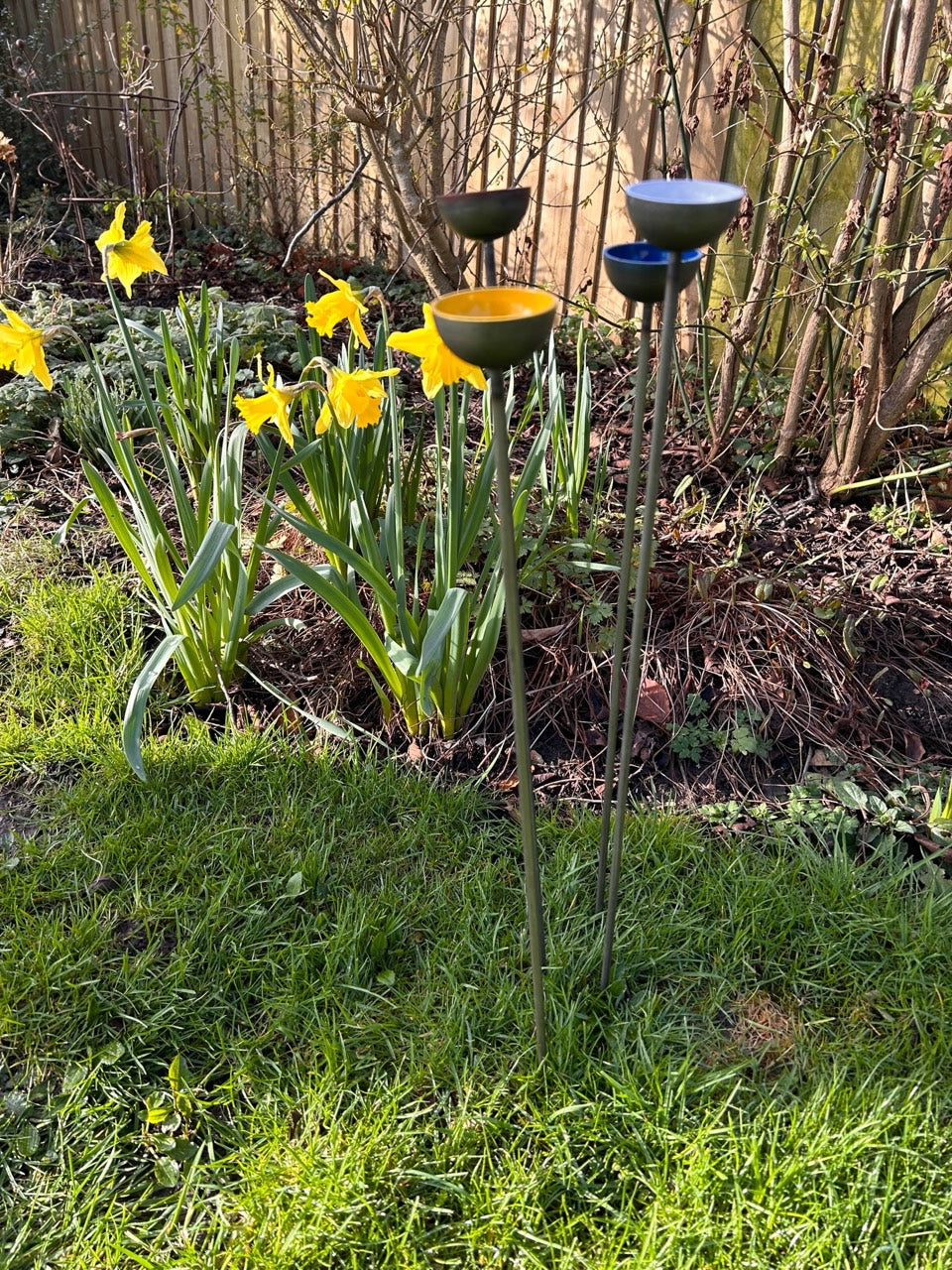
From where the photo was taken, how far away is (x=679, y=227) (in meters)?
1.03

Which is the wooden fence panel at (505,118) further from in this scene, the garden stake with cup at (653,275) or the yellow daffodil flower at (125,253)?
the garden stake with cup at (653,275)

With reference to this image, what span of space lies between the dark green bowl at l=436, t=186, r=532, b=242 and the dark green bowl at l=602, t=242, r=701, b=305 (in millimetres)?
129

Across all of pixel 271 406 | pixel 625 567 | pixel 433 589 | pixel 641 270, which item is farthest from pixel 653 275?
pixel 433 589

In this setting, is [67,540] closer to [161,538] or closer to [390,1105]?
[161,538]

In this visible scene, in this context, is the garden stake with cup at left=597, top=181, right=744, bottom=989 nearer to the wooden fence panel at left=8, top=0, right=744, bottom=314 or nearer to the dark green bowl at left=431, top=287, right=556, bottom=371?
the dark green bowl at left=431, top=287, right=556, bottom=371

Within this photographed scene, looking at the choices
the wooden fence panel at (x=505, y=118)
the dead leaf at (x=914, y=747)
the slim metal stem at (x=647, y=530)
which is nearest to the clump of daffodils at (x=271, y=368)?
the slim metal stem at (x=647, y=530)

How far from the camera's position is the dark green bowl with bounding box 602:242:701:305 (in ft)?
3.87

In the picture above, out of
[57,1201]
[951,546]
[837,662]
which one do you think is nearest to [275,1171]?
[57,1201]

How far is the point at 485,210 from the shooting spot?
46.3 inches

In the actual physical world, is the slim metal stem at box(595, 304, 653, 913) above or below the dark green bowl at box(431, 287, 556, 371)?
below

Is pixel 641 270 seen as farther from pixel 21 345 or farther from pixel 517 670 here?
pixel 21 345

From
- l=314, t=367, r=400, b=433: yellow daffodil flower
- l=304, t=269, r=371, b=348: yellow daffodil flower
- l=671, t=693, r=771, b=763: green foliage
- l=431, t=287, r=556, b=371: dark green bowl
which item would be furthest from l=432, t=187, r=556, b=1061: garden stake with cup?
l=671, t=693, r=771, b=763: green foliage

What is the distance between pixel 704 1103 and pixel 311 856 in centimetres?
86

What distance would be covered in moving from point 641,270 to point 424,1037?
4.15 feet
